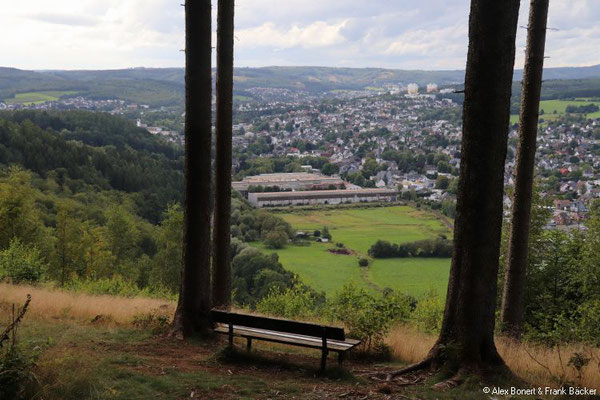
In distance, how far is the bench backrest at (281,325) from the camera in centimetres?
550

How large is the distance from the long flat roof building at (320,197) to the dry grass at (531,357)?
70.1 metres

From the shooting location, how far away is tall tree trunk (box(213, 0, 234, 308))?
773 centimetres

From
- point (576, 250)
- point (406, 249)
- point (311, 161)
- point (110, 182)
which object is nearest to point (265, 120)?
point (311, 161)

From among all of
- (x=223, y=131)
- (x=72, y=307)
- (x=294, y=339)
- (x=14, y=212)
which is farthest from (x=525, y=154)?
(x=14, y=212)

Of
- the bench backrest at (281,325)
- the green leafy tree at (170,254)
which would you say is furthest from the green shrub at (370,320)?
the green leafy tree at (170,254)

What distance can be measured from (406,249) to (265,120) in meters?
144

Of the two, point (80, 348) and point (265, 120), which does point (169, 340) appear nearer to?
point (80, 348)

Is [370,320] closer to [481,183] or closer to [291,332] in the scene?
[291,332]

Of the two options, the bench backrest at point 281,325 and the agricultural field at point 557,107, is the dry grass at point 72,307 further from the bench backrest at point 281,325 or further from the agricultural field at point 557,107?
the agricultural field at point 557,107

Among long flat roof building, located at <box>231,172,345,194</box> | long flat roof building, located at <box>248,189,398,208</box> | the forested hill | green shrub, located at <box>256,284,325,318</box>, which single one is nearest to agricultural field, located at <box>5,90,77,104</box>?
long flat roof building, located at <box>231,172,345,194</box>

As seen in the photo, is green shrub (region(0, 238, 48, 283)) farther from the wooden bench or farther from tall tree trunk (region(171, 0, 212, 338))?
the wooden bench

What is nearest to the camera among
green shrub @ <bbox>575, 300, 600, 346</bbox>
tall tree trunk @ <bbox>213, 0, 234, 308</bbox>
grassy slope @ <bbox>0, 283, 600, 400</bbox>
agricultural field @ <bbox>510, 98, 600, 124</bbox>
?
grassy slope @ <bbox>0, 283, 600, 400</bbox>

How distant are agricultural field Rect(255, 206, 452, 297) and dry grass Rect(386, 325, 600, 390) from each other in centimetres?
1588

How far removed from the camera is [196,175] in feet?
22.3
